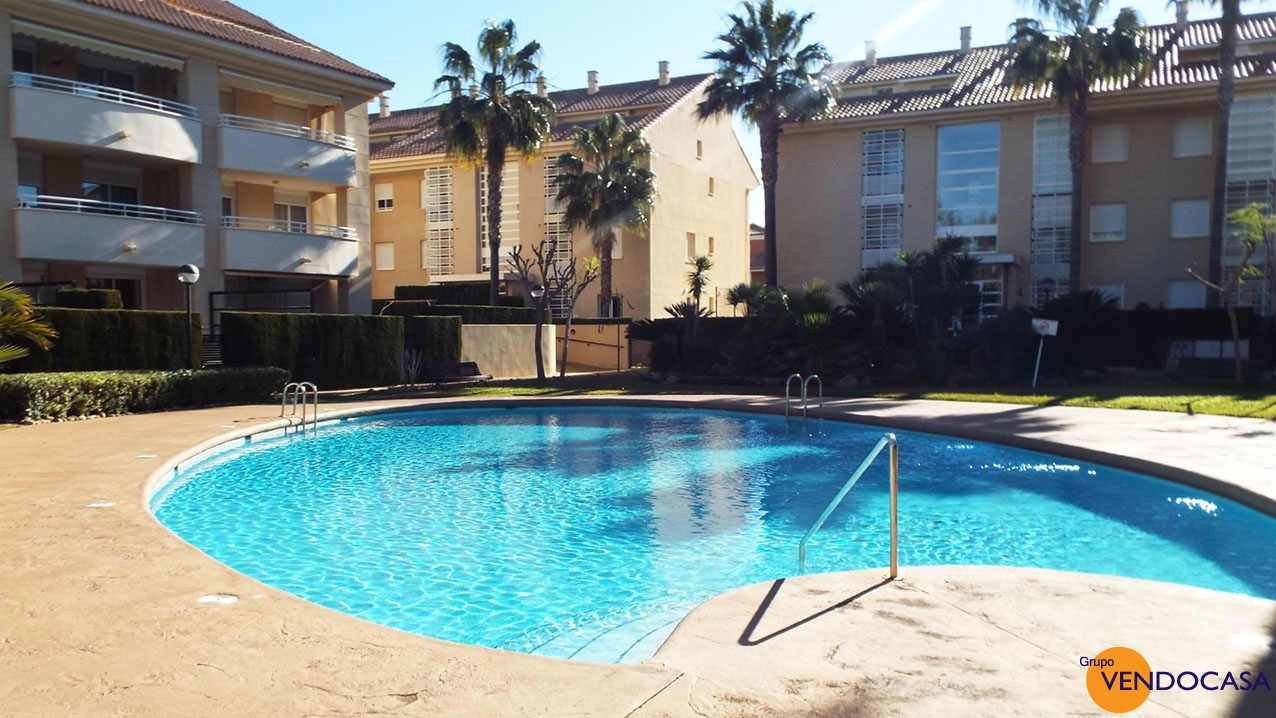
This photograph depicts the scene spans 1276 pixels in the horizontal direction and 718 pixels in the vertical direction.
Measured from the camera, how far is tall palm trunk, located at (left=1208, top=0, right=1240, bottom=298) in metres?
26.6

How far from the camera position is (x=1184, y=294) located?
2922 cm

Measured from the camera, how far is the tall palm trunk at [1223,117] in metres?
26.6

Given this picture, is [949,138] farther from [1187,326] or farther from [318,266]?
[318,266]

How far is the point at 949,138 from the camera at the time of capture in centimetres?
3166

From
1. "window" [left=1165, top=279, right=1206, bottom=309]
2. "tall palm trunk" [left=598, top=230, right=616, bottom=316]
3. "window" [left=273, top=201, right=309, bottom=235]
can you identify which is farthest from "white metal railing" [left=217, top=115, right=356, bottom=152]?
"window" [left=1165, top=279, right=1206, bottom=309]

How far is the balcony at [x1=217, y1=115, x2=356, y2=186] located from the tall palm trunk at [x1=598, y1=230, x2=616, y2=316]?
11144 mm

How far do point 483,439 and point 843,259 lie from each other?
2028cm

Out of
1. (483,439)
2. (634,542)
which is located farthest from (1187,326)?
(634,542)

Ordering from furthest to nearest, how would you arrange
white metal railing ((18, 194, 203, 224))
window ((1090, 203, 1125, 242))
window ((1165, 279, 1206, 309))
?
window ((1090, 203, 1125, 242)), window ((1165, 279, 1206, 309)), white metal railing ((18, 194, 203, 224))

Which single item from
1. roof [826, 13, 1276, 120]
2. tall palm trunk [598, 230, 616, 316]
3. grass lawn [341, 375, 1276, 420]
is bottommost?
Result: grass lawn [341, 375, 1276, 420]

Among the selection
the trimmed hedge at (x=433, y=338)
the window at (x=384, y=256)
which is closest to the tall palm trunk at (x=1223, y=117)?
the trimmed hedge at (x=433, y=338)

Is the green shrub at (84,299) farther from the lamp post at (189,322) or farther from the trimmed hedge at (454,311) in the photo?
the trimmed hedge at (454,311)

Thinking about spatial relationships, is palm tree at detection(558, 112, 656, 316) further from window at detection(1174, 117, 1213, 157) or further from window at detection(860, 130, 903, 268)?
window at detection(1174, 117, 1213, 157)

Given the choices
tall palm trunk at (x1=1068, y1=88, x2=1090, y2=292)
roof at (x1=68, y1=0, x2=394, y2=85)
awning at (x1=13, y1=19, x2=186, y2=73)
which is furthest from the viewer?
tall palm trunk at (x1=1068, y1=88, x2=1090, y2=292)
